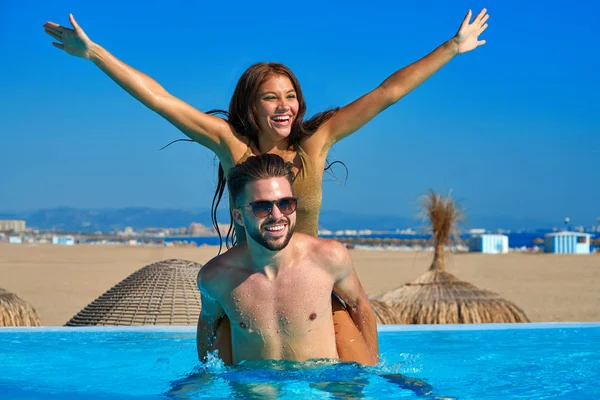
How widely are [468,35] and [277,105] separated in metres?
0.97

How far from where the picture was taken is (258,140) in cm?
378

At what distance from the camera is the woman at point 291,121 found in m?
3.62

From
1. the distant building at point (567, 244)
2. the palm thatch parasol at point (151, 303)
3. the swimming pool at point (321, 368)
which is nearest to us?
the swimming pool at point (321, 368)

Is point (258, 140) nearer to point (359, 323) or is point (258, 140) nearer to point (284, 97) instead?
point (284, 97)

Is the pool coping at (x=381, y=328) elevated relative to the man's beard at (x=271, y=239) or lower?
lower

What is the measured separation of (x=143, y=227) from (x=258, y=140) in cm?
7678

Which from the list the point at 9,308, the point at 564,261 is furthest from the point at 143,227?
the point at 9,308

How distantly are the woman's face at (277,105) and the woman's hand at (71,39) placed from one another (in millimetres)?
792

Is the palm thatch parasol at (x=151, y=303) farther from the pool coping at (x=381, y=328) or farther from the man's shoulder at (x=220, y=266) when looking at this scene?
the man's shoulder at (x=220, y=266)

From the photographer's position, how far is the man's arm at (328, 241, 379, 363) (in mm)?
3502

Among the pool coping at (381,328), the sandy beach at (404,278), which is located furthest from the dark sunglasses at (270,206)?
the sandy beach at (404,278)

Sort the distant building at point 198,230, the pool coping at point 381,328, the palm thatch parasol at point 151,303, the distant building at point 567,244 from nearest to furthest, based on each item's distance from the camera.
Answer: the pool coping at point 381,328 < the palm thatch parasol at point 151,303 < the distant building at point 567,244 < the distant building at point 198,230

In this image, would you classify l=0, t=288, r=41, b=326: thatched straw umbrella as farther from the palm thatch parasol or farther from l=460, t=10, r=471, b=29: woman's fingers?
l=460, t=10, r=471, b=29: woman's fingers

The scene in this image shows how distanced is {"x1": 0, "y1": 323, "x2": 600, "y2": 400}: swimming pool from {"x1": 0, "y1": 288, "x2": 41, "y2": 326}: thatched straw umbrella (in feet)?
2.77
